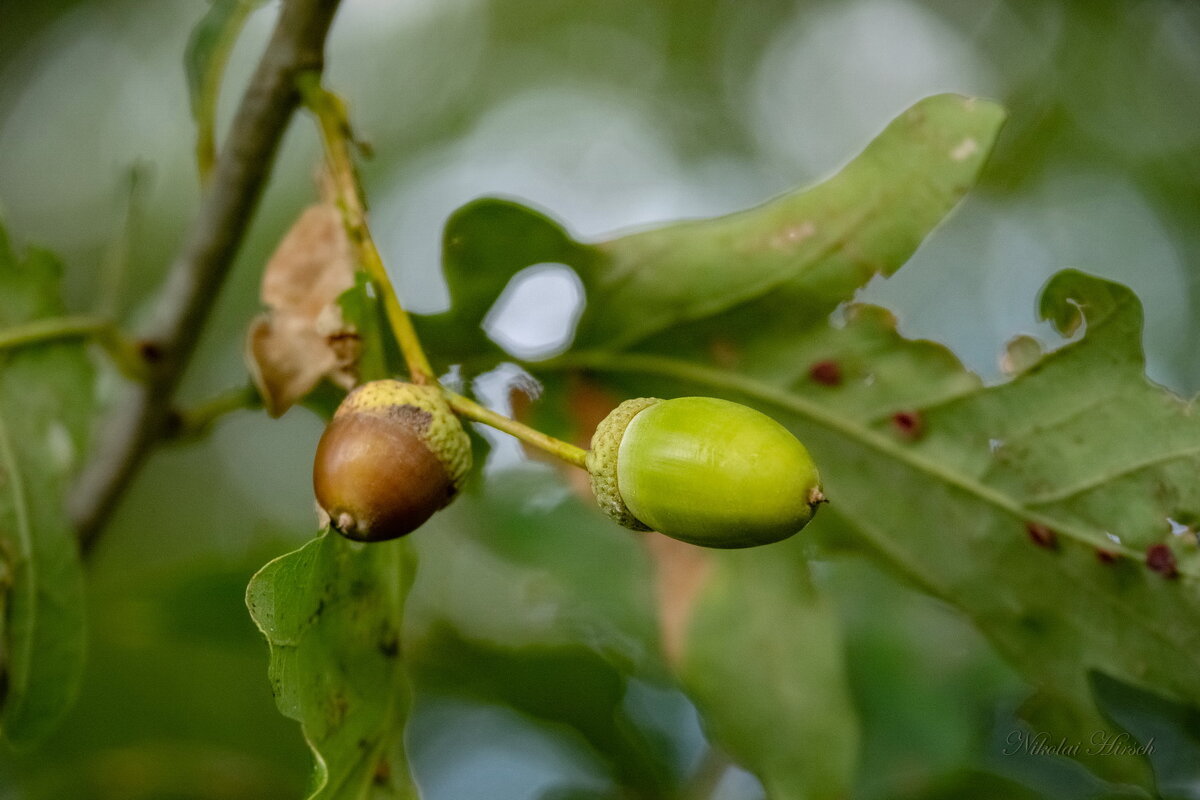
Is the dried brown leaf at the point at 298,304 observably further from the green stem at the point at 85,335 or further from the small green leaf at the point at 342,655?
the green stem at the point at 85,335

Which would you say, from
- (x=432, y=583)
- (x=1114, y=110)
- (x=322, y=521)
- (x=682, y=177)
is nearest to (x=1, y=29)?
(x=682, y=177)

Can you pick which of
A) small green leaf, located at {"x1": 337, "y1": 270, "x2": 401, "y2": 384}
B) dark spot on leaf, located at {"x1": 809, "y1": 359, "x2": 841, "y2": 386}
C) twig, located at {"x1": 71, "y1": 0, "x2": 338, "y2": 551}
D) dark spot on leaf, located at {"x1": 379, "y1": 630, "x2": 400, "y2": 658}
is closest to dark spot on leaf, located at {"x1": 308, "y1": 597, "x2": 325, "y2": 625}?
dark spot on leaf, located at {"x1": 379, "y1": 630, "x2": 400, "y2": 658}

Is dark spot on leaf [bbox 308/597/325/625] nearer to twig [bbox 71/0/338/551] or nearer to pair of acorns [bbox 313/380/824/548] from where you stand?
pair of acorns [bbox 313/380/824/548]

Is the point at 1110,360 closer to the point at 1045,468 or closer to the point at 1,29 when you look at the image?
the point at 1045,468

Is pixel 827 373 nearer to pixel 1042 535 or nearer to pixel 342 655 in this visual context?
pixel 1042 535

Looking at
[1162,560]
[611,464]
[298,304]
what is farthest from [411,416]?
[1162,560]

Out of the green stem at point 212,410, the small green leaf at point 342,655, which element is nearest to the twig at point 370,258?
the small green leaf at point 342,655
